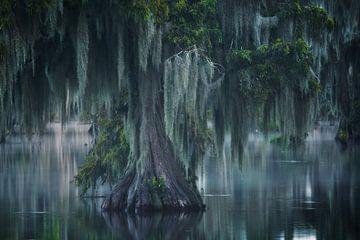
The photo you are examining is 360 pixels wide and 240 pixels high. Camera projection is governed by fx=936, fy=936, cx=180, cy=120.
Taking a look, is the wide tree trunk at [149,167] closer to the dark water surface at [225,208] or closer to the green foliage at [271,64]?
the dark water surface at [225,208]

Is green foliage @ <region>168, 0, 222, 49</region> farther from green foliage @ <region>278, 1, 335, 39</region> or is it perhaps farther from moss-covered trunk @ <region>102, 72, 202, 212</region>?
green foliage @ <region>278, 1, 335, 39</region>

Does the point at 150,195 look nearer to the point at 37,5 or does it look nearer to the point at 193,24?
the point at 193,24

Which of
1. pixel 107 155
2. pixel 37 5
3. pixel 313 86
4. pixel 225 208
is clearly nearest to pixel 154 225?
pixel 225 208

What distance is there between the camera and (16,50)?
1559 cm

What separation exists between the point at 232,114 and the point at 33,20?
5.62 m

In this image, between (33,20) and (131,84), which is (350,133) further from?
(33,20)

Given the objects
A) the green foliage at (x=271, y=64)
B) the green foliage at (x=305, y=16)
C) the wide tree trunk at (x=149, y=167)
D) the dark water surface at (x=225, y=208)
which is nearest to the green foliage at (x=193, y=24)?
the green foliage at (x=271, y=64)

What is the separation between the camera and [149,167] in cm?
1939

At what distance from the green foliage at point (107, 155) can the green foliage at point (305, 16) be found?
4778 mm

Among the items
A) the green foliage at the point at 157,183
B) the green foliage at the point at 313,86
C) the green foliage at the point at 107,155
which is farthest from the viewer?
the green foliage at the point at 107,155

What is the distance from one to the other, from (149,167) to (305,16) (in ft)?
15.6

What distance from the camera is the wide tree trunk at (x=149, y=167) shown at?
1920 centimetres

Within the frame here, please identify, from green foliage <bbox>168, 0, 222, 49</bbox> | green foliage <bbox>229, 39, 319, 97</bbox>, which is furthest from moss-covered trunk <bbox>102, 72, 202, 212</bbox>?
green foliage <bbox>229, 39, 319, 97</bbox>

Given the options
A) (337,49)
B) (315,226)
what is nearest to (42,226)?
(315,226)
